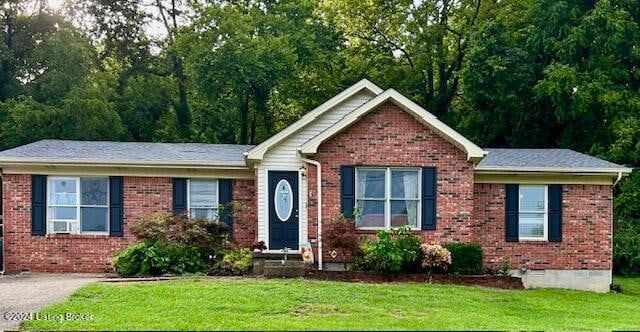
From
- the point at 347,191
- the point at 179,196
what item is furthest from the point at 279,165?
the point at 179,196

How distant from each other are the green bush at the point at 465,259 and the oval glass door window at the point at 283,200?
4.13m

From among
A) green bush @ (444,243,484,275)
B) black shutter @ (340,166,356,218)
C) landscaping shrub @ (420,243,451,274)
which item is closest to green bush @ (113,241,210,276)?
black shutter @ (340,166,356,218)

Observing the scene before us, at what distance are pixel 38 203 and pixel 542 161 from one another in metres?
13.2

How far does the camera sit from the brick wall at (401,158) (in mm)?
18016

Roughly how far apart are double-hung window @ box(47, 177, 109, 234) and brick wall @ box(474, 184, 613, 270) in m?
9.81

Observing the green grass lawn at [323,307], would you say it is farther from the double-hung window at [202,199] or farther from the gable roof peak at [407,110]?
the double-hung window at [202,199]

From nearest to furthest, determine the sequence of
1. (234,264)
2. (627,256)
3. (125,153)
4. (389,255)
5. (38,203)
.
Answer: (389,255), (234,264), (38,203), (125,153), (627,256)

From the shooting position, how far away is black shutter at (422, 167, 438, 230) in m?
18.0

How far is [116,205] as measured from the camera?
19031 mm

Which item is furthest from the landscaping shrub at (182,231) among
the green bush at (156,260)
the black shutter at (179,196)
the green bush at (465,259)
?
the green bush at (465,259)

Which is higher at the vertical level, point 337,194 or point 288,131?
point 288,131

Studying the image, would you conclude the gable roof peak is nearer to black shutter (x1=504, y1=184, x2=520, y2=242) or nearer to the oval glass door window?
the oval glass door window

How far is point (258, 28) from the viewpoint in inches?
1302

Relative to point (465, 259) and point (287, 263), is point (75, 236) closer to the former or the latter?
point (287, 263)
